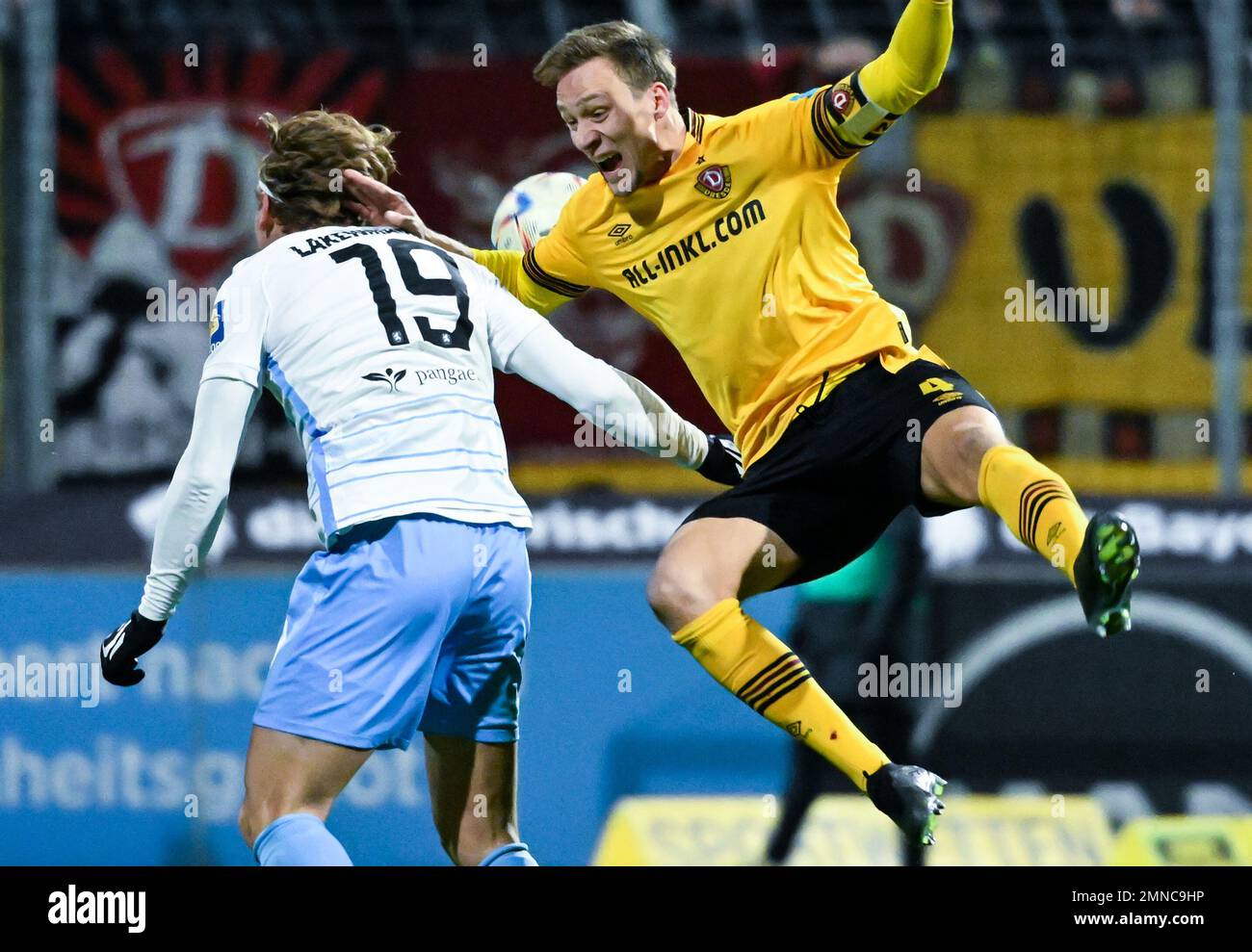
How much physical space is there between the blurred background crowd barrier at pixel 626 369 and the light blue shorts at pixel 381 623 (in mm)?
2809

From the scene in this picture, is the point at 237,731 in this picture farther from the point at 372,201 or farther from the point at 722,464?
the point at 372,201

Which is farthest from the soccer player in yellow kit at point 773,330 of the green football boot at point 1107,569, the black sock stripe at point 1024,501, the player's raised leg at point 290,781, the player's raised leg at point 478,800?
the player's raised leg at point 290,781

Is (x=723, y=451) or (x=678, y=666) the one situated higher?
(x=723, y=451)

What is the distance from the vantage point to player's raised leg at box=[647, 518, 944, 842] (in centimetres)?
441

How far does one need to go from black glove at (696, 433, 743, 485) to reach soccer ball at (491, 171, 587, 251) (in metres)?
0.88

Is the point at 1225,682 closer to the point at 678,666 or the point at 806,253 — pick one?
the point at 678,666

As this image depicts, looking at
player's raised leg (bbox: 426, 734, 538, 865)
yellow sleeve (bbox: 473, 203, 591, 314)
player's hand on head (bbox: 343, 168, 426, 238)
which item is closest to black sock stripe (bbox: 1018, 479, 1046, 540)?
player's raised leg (bbox: 426, 734, 538, 865)

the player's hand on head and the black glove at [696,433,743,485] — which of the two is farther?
the black glove at [696,433,743,485]

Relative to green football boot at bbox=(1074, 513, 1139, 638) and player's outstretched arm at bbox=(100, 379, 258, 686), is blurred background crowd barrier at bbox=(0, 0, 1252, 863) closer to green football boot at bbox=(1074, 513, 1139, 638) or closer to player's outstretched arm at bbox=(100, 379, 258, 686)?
player's outstretched arm at bbox=(100, 379, 258, 686)

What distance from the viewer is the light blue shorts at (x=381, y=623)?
3.90 meters

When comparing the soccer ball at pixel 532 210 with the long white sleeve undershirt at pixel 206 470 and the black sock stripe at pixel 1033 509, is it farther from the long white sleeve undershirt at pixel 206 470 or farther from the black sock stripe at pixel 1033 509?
the black sock stripe at pixel 1033 509

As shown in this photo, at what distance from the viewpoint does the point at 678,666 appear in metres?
6.85
